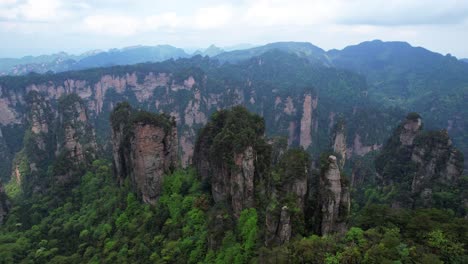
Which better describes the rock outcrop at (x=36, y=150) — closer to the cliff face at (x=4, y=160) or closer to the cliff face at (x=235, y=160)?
the cliff face at (x=4, y=160)

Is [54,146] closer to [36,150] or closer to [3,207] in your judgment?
[36,150]

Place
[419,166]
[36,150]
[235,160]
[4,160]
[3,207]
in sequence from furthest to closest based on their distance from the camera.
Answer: [4,160], [36,150], [419,166], [3,207], [235,160]

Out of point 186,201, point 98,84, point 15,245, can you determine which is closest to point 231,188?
point 186,201

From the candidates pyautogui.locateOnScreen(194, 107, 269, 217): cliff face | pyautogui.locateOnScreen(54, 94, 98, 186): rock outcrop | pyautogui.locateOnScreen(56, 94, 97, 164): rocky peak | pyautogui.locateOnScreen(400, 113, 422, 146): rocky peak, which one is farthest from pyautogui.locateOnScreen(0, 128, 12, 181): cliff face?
pyautogui.locateOnScreen(400, 113, 422, 146): rocky peak

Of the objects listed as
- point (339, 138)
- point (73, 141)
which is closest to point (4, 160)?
point (73, 141)

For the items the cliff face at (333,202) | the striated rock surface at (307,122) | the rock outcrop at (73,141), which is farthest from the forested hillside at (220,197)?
the striated rock surface at (307,122)

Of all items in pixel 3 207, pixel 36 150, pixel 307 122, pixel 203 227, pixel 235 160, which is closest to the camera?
pixel 235 160

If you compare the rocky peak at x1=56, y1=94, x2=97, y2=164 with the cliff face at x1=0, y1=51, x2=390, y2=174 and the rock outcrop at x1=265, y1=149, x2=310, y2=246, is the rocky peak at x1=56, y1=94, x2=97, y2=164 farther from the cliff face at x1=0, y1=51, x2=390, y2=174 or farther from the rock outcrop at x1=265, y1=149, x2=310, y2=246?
the cliff face at x1=0, y1=51, x2=390, y2=174
